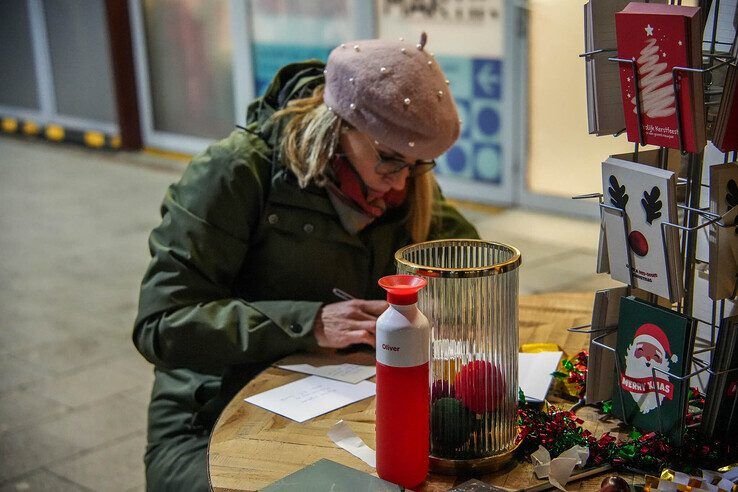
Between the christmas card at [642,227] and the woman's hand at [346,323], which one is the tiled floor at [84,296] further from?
the christmas card at [642,227]

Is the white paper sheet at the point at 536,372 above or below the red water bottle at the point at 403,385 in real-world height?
below

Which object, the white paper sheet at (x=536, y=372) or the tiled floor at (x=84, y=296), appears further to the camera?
the tiled floor at (x=84, y=296)

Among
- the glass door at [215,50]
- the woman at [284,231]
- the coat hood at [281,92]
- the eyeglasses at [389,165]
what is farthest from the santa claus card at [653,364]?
the glass door at [215,50]

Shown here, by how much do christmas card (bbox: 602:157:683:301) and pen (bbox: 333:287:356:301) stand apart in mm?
668

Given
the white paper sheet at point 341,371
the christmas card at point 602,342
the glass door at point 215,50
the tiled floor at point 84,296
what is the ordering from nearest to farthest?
the christmas card at point 602,342 → the white paper sheet at point 341,371 → the tiled floor at point 84,296 → the glass door at point 215,50

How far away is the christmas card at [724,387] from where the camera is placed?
129 cm

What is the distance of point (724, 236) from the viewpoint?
1256mm

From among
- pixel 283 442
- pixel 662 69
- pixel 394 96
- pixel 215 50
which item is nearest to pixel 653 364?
pixel 662 69

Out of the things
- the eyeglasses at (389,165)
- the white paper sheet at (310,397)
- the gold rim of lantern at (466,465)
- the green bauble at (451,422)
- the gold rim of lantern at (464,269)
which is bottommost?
the gold rim of lantern at (466,465)

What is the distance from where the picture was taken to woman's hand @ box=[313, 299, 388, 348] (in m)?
1.73

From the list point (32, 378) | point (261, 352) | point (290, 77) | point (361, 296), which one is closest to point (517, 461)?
point (261, 352)

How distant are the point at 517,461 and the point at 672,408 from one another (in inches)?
9.4

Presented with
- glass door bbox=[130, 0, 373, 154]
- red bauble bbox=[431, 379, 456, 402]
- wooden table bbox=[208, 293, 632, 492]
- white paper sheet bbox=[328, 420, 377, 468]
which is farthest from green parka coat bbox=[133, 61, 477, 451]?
glass door bbox=[130, 0, 373, 154]

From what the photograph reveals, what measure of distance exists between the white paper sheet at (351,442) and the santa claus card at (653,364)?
0.40 metres
